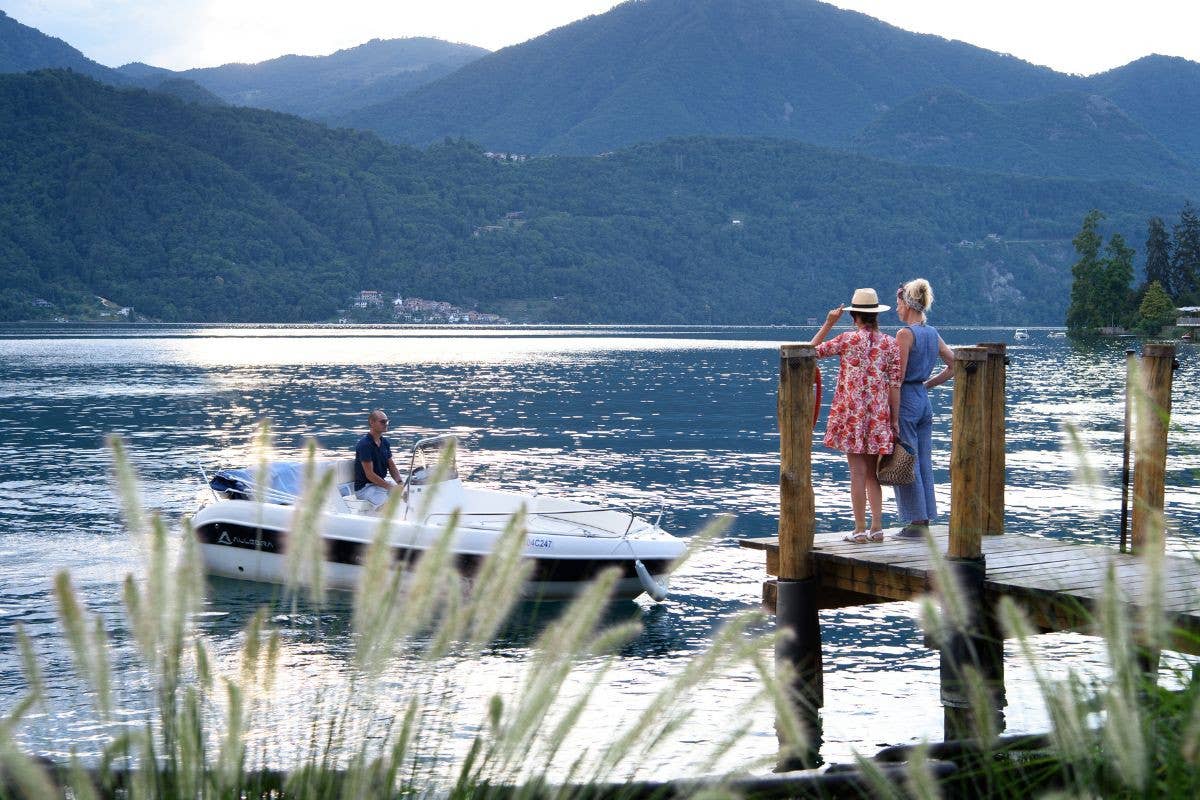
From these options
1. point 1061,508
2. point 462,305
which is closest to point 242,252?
point 462,305

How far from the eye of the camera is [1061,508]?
71.8 ft

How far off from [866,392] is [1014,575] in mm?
1853

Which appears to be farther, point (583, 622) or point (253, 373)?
point (253, 373)

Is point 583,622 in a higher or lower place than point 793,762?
higher

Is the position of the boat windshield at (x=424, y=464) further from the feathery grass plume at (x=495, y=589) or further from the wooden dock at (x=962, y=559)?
the feathery grass plume at (x=495, y=589)

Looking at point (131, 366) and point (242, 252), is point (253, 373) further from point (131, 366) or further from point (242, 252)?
point (242, 252)

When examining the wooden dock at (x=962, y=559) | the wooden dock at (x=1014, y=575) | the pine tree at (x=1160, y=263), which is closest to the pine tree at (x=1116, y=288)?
the pine tree at (x=1160, y=263)

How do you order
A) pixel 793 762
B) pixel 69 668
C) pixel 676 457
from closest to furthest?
pixel 793 762
pixel 69 668
pixel 676 457

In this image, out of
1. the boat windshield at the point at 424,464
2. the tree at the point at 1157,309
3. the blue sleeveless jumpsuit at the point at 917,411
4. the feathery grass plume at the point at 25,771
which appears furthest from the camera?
the tree at the point at 1157,309

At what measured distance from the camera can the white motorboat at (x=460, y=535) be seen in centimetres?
1342

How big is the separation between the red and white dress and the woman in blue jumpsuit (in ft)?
0.37

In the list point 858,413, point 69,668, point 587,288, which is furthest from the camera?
point 587,288

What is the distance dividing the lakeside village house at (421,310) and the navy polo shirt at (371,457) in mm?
171494

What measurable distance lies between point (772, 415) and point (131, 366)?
1853 inches
